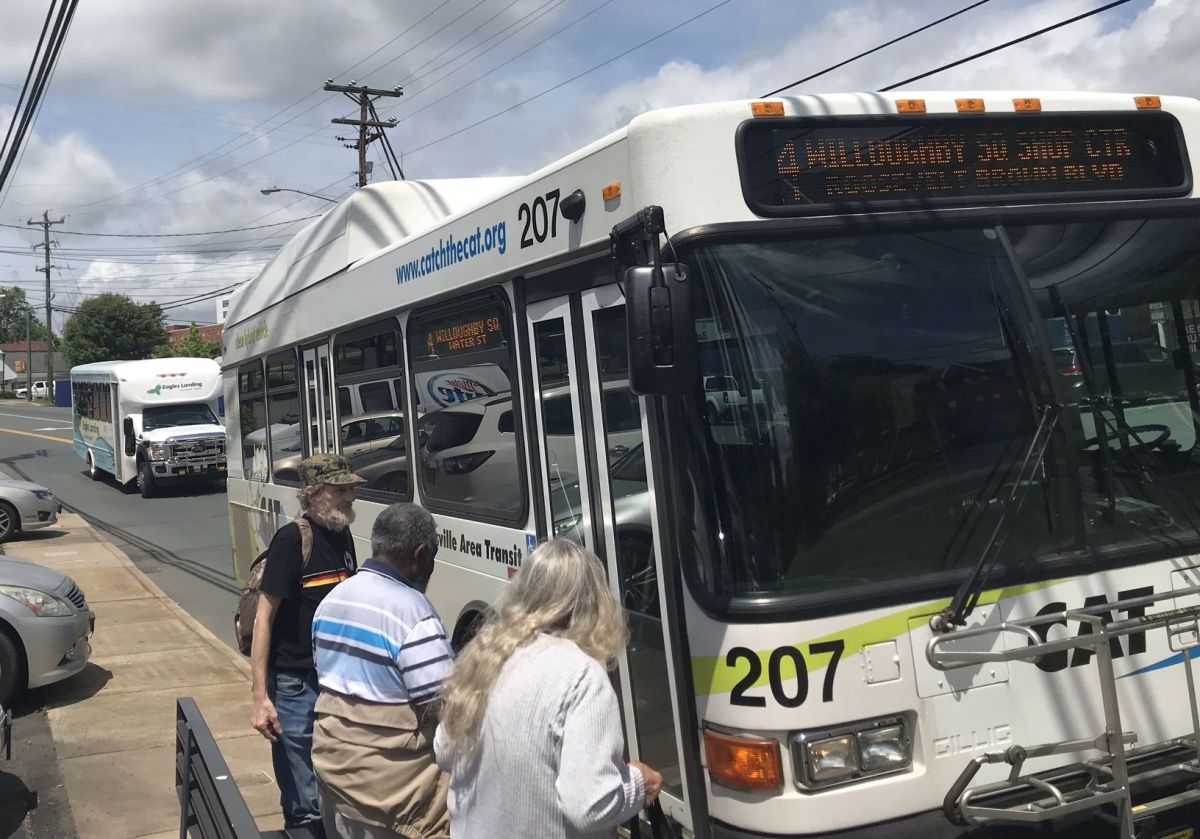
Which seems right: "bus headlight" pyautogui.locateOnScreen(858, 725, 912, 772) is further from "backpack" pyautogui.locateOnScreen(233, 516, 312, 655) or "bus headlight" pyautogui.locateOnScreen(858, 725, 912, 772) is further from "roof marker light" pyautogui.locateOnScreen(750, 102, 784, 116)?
"backpack" pyautogui.locateOnScreen(233, 516, 312, 655)

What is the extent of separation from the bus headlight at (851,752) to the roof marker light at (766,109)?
1935 millimetres

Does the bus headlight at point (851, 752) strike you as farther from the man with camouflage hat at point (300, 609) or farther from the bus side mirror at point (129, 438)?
the bus side mirror at point (129, 438)

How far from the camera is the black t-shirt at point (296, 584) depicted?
14.5 ft

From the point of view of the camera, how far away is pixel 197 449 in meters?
23.8

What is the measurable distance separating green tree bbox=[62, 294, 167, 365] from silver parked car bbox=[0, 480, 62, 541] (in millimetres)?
63678

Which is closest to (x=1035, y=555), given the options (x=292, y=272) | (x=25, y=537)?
(x=292, y=272)

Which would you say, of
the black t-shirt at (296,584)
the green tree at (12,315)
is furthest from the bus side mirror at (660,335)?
the green tree at (12,315)

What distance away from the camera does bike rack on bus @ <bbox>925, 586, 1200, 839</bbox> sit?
3.12 meters

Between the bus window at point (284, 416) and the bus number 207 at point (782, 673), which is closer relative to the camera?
the bus number 207 at point (782, 673)

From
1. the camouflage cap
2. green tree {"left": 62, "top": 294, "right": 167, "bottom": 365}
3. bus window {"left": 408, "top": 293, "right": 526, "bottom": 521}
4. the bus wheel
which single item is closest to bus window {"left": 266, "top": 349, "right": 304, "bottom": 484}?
bus window {"left": 408, "top": 293, "right": 526, "bottom": 521}

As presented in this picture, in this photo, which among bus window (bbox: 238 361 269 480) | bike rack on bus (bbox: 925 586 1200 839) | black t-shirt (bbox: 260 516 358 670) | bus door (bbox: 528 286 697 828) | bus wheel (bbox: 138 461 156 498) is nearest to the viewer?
bike rack on bus (bbox: 925 586 1200 839)

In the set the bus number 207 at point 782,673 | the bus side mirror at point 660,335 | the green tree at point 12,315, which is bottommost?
the bus number 207 at point 782,673

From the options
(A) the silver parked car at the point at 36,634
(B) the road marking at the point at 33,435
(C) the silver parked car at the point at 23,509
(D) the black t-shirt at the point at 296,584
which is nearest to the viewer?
(D) the black t-shirt at the point at 296,584

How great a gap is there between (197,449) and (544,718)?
23.0m
